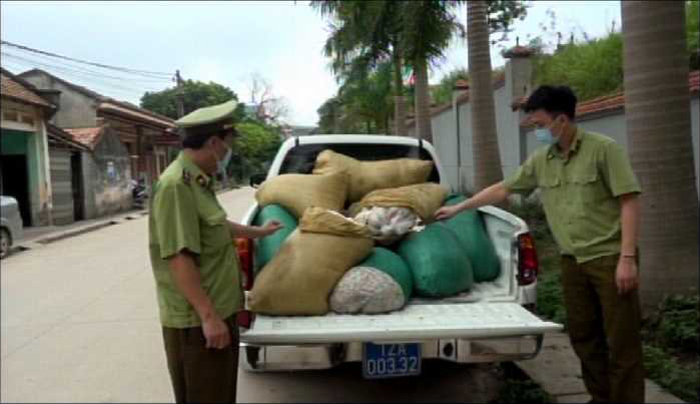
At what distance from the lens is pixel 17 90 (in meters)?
20.2

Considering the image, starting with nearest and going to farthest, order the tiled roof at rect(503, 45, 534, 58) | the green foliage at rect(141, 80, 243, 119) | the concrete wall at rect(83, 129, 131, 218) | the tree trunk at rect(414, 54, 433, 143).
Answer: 1. the tiled roof at rect(503, 45, 534, 58)
2. the tree trunk at rect(414, 54, 433, 143)
3. the concrete wall at rect(83, 129, 131, 218)
4. the green foliage at rect(141, 80, 243, 119)

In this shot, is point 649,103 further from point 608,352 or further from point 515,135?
point 515,135

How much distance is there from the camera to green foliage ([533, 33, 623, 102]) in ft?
46.5

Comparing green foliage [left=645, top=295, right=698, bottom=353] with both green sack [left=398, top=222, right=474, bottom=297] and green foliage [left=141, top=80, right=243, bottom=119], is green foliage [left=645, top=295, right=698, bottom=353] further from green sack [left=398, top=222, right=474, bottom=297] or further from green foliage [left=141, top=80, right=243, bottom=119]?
green foliage [left=141, top=80, right=243, bottom=119]

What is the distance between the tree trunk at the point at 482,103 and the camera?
11.1 m

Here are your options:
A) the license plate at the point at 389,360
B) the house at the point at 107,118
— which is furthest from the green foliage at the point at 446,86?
the license plate at the point at 389,360

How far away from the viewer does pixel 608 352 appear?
3945 mm

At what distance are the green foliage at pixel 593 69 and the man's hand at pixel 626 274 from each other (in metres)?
11.0

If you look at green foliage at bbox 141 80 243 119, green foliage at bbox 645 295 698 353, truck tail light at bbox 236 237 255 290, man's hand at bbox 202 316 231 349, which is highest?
green foliage at bbox 141 80 243 119

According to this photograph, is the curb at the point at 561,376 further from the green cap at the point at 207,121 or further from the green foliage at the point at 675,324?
the green cap at the point at 207,121

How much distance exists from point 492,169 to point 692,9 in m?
6.44

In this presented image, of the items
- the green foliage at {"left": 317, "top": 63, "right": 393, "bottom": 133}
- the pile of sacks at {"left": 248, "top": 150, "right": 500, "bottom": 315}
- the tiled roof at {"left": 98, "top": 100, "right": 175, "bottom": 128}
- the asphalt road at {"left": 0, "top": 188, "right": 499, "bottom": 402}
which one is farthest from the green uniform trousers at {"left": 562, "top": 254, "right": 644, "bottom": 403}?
the tiled roof at {"left": 98, "top": 100, "right": 175, "bottom": 128}

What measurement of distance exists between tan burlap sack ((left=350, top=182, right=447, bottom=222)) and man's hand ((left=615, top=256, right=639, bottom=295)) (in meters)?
1.51

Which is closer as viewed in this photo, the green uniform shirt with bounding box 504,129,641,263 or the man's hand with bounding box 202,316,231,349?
the man's hand with bounding box 202,316,231,349
